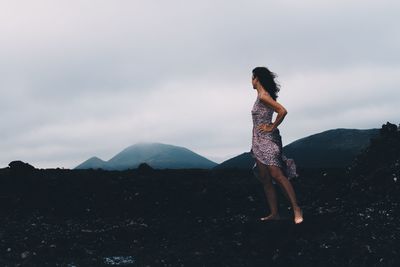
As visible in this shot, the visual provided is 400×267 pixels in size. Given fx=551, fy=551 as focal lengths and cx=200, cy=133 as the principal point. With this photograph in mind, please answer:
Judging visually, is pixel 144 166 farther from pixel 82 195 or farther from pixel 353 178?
pixel 353 178

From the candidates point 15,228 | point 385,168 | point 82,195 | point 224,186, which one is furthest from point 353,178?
point 15,228

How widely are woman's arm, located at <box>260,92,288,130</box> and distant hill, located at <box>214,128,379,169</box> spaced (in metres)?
18.6

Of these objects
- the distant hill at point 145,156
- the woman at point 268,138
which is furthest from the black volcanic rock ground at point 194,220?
the distant hill at point 145,156

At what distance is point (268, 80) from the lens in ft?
26.8

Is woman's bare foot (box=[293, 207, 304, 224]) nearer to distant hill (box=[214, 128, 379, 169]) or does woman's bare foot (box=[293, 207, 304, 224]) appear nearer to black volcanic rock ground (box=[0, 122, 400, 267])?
black volcanic rock ground (box=[0, 122, 400, 267])

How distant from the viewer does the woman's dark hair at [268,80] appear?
26.8ft

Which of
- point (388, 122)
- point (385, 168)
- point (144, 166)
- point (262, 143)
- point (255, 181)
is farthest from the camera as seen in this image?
point (144, 166)

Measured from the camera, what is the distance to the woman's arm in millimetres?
7895

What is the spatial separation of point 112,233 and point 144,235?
1.83 feet

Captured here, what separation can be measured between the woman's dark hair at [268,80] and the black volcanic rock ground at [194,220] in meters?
2.06

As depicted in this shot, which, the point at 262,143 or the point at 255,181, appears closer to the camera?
the point at 262,143

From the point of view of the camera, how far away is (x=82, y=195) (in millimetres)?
11781

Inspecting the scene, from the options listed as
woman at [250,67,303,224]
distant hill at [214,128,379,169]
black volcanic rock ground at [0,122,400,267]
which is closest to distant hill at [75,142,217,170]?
distant hill at [214,128,379,169]

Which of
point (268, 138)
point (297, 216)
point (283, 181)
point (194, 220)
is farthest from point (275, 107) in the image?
point (194, 220)
